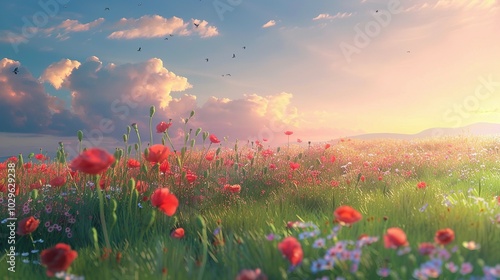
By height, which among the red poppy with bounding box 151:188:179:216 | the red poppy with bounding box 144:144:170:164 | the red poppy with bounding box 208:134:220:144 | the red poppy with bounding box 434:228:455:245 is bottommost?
the red poppy with bounding box 434:228:455:245

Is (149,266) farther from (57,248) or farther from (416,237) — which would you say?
(416,237)

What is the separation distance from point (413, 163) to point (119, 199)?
8.04 metres

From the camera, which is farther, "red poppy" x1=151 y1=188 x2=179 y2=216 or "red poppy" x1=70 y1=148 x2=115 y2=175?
"red poppy" x1=151 y1=188 x2=179 y2=216

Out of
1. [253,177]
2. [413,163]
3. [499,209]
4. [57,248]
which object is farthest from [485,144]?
[57,248]

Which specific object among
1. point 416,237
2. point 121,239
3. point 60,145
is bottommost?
point 121,239

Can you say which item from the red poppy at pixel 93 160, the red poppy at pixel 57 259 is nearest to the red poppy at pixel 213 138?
the red poppy at pixel 93 160

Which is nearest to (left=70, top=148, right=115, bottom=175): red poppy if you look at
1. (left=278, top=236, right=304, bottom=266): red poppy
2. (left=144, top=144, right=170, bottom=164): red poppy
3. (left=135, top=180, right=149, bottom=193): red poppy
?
(left=278, top=236, right=304, bottom=266): red poppy

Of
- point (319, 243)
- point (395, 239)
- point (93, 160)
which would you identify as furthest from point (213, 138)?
point (395, 239)

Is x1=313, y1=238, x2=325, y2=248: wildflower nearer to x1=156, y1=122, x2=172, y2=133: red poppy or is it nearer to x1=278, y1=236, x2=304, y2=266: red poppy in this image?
x1=278, y1=236, x2=304, y2=266: red poppy

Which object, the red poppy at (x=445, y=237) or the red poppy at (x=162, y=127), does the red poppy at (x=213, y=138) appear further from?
the red poppy at (x=445, y=237)

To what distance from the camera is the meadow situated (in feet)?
8.88

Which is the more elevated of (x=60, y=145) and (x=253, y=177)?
(x=60, y=145)

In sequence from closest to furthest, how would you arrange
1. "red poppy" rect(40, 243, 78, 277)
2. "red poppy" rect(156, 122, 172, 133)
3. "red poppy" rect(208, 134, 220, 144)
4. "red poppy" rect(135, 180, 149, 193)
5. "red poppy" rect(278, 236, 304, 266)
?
"red poppy" rect(278, 236, 304, 266), "red poppy" rect(40, 243, 78, 277), "red poppy" rect(135, 180, 149, 193), "red poppy" rect(156, 122, 172, 133), "red poppy" rect(208, 134, 220, 144)

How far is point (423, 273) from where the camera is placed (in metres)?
2.28
